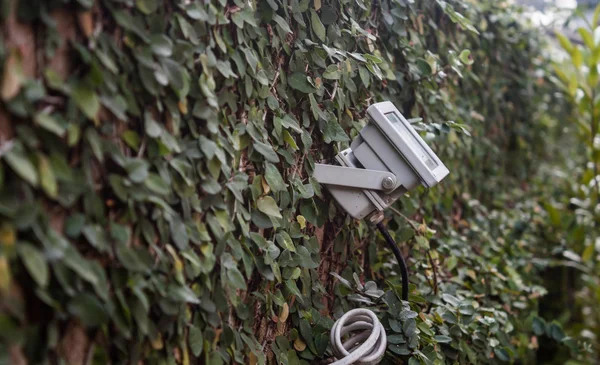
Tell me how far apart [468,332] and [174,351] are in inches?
47.7

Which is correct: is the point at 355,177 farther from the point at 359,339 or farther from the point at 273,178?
the point at 359,339

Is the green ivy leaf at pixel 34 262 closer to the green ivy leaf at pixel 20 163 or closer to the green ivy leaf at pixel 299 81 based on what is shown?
the green ivy leaf at pixel 20 163

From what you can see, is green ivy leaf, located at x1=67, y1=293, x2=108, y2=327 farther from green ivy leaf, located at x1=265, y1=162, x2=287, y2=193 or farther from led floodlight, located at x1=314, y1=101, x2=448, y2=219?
led floodlight, located at x1=314, y1=101, x2=448, y2=219

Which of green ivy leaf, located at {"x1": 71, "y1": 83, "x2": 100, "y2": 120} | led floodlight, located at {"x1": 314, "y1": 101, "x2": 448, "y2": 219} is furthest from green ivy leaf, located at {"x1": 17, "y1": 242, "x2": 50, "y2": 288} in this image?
led floodlight, located at {"x1": 314, "y1": 101, "x2": 448, "y2": 219}

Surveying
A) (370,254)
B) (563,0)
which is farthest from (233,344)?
(563,0)

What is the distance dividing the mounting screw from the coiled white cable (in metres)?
0.36

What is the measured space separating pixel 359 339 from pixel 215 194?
0.66 m

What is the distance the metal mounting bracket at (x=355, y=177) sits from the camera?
1815 millimetres

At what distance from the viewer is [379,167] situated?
185 cm

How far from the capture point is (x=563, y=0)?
5312 mm

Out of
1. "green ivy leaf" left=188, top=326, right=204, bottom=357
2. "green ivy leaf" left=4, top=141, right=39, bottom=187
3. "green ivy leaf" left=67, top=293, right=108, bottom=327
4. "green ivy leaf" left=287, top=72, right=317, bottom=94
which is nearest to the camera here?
"green ivy leaf" left=4, top=141, right=39, bottom=187

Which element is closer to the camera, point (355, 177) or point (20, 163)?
point (20, 163)

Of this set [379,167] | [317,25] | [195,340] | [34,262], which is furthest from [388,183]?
[34,262]

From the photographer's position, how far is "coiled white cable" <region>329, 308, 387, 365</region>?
166 centimetres
